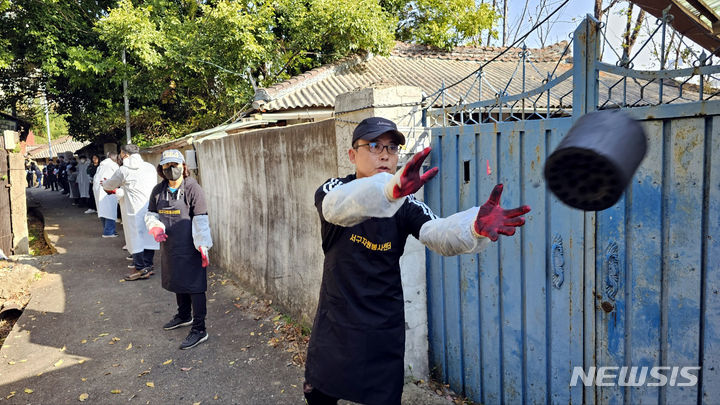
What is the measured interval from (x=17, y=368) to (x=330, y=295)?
368 centimetres

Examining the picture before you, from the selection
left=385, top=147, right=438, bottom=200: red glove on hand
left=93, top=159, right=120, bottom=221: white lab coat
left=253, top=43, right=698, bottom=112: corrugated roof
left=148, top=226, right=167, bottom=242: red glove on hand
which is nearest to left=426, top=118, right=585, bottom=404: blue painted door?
left=385, top=147, right=438, bottom=200: red glove on hand

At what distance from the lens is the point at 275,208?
5.14m

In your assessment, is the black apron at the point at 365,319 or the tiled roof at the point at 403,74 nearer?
the black apron at the point at 365,319

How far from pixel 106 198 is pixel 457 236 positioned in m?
9.90

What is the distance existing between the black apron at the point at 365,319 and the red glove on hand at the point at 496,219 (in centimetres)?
62

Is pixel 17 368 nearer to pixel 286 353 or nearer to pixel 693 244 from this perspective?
pixel 286 353

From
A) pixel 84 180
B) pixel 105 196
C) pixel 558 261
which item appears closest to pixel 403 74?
pixel 105 196

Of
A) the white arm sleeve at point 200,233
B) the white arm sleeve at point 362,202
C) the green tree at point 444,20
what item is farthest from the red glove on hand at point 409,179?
the green tree at point 444,20

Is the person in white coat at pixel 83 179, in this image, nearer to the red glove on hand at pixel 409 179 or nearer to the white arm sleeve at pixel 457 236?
the white arm sleeve at pixel 457 236

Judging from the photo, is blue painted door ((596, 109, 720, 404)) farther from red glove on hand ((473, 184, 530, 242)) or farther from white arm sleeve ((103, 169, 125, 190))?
white arm sleeve ((103, 169, 125, 190))

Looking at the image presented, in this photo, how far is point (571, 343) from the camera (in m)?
2.51

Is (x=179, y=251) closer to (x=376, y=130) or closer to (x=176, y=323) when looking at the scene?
(x=176, y=323)

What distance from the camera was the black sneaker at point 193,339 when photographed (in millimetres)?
4441

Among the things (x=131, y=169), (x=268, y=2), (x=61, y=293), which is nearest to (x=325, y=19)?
(x=268, y=2)
